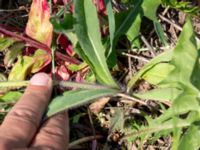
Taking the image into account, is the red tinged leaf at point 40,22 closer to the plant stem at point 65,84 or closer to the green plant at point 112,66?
the green plant at point 112,66

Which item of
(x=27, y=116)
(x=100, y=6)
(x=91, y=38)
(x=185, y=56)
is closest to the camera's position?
(x=185, y=56)

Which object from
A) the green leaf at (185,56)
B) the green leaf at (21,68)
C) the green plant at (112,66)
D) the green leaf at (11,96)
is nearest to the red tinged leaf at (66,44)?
the green plant at (112,66)

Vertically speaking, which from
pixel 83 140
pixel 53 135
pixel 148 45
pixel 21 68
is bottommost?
pixel 83 140

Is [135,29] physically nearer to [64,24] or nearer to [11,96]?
[64,24]

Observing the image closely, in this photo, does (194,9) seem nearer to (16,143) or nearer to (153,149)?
(153,149)

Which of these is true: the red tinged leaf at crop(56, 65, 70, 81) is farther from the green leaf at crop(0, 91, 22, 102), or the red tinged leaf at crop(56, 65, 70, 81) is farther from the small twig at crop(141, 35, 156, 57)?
the small twig at crop(141, 35, 156, 57)

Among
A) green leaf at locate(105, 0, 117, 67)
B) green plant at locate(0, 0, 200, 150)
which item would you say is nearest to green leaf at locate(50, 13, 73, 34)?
green plant at locate(0, 0, 200, 150)

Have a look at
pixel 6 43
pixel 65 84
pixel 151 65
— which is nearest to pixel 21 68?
pixel 6 43
